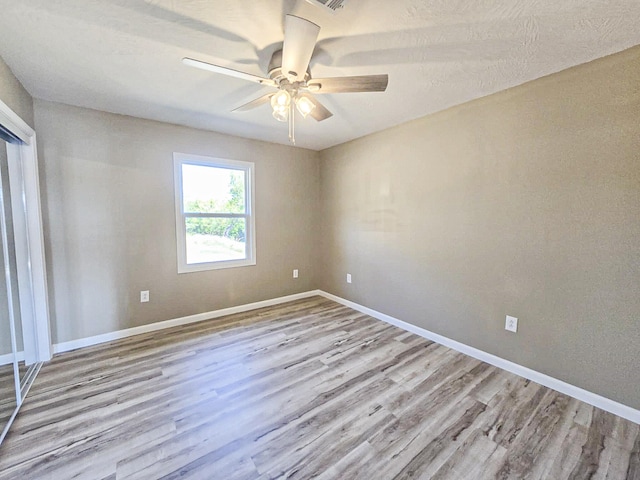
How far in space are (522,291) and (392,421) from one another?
1.46 metres

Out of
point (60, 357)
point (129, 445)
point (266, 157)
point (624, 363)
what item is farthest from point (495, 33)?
point (60, 357)

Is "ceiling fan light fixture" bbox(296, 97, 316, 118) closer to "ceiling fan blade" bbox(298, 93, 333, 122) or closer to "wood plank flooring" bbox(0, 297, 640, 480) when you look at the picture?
"ceiling fan blade" bbox(298, 93, 333, 122)

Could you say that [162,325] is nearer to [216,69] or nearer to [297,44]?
[216,69]

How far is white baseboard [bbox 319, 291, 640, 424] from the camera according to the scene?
1759 mm

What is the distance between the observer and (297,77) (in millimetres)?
1607

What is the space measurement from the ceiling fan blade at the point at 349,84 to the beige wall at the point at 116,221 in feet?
6.71

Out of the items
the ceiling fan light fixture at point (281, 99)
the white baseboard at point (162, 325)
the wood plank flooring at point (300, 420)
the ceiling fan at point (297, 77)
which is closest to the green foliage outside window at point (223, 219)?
the white baseboard at point (162, 325)

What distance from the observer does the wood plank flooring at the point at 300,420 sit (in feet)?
4.59

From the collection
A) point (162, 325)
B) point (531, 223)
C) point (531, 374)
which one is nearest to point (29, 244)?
point (162, 325)

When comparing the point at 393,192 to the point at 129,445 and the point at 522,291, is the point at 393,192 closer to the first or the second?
the point at 522,291

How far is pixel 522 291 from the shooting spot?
2.18 meters

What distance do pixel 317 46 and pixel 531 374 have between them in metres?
2.86

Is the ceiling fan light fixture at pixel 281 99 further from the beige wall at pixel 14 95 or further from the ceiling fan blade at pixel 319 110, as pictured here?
the beige wall at pixel 14 95

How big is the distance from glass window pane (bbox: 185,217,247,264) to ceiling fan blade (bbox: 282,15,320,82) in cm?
225
